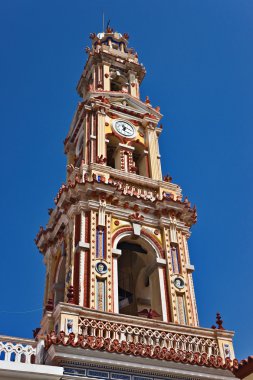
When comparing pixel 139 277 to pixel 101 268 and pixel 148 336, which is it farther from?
pixel 148 336

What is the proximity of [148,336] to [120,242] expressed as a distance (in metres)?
4.31

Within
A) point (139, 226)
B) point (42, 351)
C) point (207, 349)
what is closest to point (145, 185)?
point (139, 226)

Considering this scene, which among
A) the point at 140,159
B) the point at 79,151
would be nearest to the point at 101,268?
the point at 140,159

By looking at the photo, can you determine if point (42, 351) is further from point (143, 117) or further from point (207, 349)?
point (143, 117)

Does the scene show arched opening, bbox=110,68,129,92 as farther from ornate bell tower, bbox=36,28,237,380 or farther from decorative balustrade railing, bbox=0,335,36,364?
decorative balustrade railing, bbox=0,335,36,364

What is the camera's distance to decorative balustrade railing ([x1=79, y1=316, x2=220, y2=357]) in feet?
41.5

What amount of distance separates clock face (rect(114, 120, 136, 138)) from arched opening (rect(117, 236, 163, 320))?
4.81 m

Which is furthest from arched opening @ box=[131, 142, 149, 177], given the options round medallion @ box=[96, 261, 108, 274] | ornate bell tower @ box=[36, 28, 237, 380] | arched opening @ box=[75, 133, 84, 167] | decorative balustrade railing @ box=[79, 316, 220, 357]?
decorative balustrade railing @ box=[79, 316, 220, 357]

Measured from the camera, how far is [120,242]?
16.8 metres

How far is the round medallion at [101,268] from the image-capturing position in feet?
48.6

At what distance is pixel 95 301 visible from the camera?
46.3ft

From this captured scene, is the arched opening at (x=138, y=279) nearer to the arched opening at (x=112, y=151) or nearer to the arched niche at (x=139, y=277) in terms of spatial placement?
the arched niche at (x=139, y=277)

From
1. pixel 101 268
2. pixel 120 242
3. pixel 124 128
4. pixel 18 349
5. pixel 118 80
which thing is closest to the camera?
pixel 18 349

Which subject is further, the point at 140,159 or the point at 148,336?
the point at 140,159
